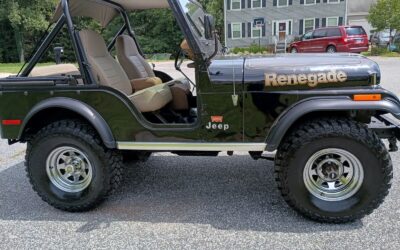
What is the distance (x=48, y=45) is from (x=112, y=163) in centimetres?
119

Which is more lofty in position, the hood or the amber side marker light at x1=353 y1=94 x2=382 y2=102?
the hood

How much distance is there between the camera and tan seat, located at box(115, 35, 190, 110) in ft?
12.9

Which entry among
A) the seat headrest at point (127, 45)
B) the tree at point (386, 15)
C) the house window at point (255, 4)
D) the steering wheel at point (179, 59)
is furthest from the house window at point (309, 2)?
the steering wheel at point (179, 59)

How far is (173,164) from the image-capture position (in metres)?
4.71

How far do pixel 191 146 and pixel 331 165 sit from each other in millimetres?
1180

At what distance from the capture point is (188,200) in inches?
144

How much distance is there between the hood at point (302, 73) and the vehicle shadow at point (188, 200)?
3.76ft

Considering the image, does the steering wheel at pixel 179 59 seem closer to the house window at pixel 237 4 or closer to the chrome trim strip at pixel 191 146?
the chrome trim strip at pixel 191 146

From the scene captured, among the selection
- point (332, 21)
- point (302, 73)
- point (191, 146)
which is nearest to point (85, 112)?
point (191, 146)

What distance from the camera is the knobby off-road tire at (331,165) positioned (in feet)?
9.77

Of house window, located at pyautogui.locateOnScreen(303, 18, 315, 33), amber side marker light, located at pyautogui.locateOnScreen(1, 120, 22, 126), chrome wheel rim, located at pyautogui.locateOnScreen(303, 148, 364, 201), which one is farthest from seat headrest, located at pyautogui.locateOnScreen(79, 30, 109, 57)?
house window, located at pyautogui.locateOnScreen(303, 18, 315, 33)

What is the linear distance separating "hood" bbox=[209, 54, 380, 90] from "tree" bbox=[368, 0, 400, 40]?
24560 mm

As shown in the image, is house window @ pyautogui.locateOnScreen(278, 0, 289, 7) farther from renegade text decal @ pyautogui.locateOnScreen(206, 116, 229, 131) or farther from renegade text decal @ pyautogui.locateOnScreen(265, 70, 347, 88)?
renegade text decal @ pyautogui.locateOnScreen(206, 116, 229, 131)

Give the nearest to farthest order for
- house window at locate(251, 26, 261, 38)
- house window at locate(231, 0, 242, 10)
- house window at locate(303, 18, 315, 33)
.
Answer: house window at locate(303, 18, 315, 33) < house window at locate(251, 26, 261, 38) < house window at locate(231, 0, 242, 10)
